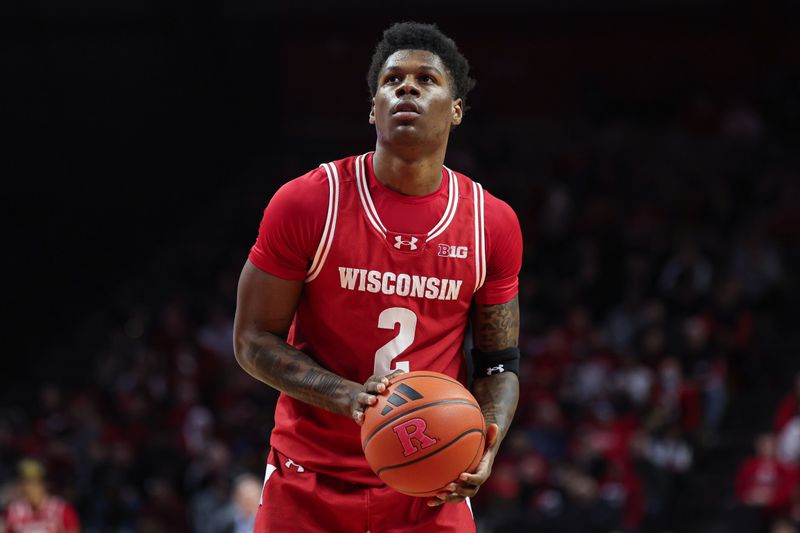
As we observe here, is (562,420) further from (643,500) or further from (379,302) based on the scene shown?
(379,302)

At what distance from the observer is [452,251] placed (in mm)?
3945

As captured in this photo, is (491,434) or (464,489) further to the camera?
(491,434)

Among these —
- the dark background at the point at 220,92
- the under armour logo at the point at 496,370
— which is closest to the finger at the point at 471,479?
the under armour logo at the point at 496,370

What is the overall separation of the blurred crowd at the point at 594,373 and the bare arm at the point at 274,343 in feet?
16.4

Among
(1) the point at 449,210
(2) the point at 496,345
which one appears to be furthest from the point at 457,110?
(2) the point at 496,345

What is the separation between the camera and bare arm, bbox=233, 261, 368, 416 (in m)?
3.79

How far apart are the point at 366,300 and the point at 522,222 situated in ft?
40.8

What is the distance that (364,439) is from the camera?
11.8 ft

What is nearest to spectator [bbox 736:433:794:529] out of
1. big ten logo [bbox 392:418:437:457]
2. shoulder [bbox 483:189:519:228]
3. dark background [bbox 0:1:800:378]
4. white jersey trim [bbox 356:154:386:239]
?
shoulder [bbox 483:189:519:228]

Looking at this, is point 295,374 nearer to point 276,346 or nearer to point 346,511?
point 276,346

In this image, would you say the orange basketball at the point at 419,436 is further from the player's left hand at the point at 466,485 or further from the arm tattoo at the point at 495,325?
the arm tattoo at the point at 495,325

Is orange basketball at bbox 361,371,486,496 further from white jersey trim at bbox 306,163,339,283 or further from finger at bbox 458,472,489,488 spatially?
white jersey trim at bbox 306,163,339,283

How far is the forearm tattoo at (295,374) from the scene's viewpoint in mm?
3725

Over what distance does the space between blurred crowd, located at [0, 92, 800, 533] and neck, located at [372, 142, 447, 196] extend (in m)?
5.15
